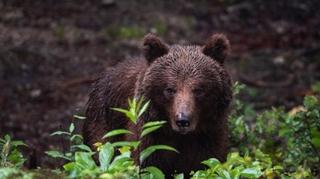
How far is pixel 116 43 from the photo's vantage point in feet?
45.8

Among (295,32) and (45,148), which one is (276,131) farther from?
(295,32)

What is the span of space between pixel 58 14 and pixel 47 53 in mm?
1378

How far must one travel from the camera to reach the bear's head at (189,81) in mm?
6117

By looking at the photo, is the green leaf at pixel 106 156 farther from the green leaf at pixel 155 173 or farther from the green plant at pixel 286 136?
the green plant at pixel 286 136

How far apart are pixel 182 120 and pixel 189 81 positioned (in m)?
0.58

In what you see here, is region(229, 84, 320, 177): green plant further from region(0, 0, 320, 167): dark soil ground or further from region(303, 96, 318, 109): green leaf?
region(0, 0, 320, 167): dark soil ground

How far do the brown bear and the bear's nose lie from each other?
0.15 meters

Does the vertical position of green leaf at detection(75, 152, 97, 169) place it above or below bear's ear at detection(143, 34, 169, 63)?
below

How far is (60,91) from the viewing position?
12.3 meters

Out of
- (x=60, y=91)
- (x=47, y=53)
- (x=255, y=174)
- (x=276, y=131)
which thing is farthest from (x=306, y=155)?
(x=47, y=53)

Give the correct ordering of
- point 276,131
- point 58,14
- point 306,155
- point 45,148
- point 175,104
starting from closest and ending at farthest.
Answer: point 175,104
point 306,155
point 276,131
point 45,148
point 58,14

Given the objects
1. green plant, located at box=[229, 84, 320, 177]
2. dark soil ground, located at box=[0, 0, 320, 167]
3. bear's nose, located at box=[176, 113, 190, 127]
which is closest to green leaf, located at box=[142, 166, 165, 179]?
bear's nose, located at box=[176, 113, 190, 127]

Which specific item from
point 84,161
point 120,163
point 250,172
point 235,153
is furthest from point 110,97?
point 120,163

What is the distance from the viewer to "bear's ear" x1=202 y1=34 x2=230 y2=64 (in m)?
6.52
